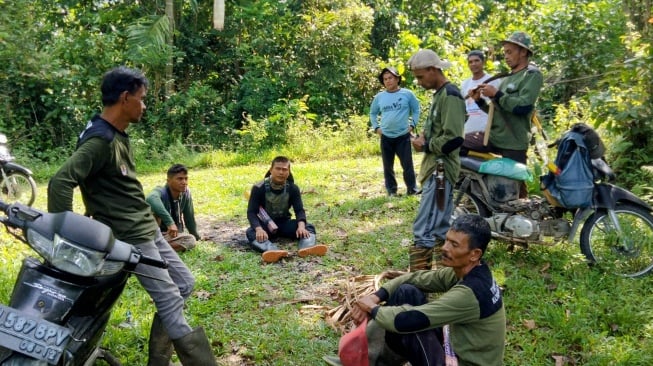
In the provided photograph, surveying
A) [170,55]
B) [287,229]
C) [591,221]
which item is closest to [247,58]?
[170,55]

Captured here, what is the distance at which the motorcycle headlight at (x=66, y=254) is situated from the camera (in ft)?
8.25

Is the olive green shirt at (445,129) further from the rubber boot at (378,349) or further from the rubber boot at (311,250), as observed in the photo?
the rubber boot at (378,349)

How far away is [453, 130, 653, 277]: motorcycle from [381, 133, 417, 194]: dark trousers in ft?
8.60

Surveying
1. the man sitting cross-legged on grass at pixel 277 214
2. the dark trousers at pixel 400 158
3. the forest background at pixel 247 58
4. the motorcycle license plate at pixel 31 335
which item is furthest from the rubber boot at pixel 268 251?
the forest background at pixel 247 58

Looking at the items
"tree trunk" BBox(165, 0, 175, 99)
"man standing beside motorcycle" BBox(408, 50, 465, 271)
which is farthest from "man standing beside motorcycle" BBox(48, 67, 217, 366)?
"tree trunk" BBox(165, 0, 175, 99)

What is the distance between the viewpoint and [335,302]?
16.4 feet

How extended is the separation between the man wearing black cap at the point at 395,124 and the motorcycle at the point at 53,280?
6061 millimetres

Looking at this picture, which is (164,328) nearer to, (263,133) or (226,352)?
(226,352)

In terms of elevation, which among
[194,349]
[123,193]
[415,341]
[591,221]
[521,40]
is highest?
[521,40]

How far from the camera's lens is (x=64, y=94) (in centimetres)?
1376

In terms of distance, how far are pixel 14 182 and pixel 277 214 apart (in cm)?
429

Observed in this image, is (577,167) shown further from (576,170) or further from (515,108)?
(515,108)

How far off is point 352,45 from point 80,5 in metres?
7.70

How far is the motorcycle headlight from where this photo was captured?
251cm
